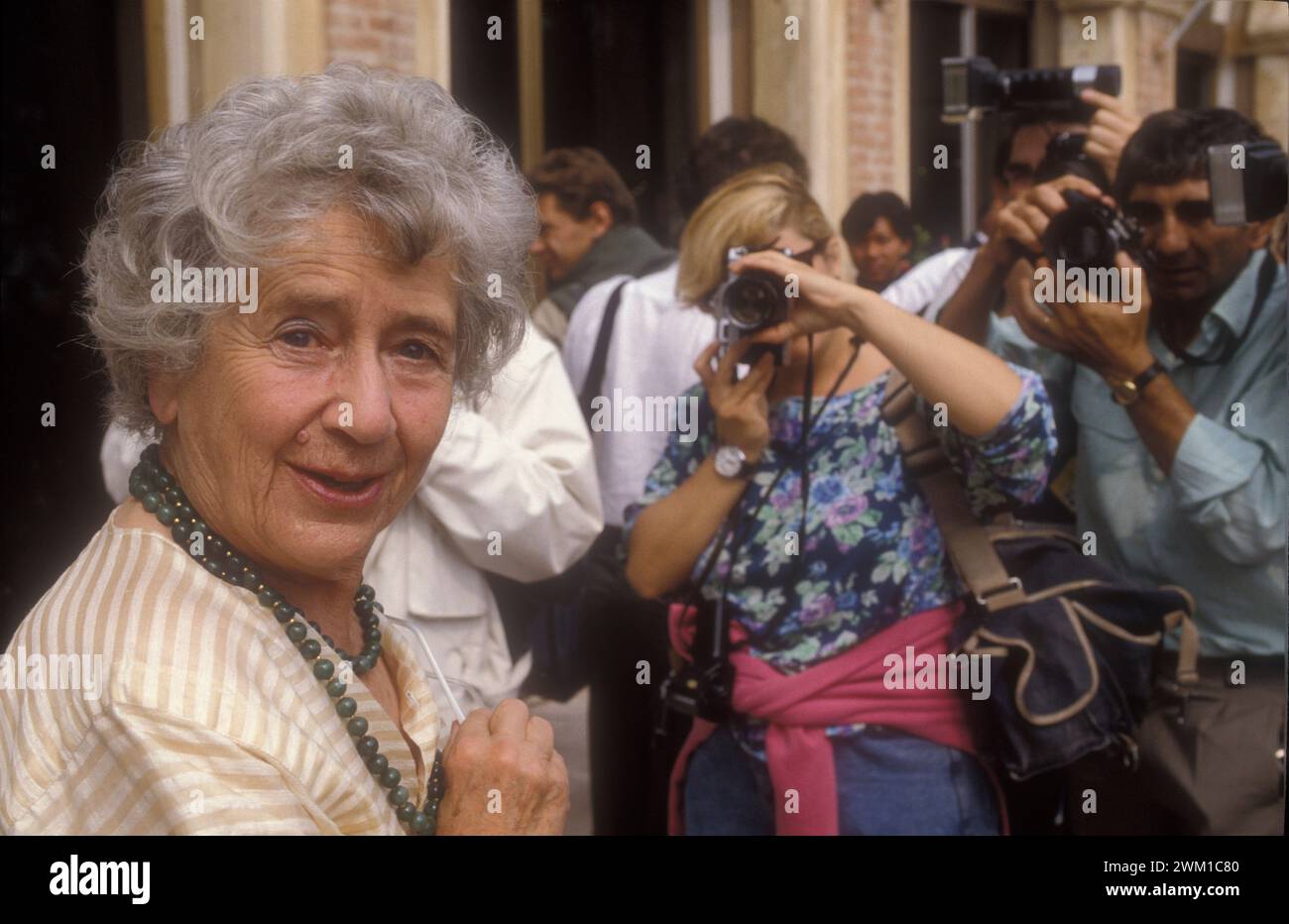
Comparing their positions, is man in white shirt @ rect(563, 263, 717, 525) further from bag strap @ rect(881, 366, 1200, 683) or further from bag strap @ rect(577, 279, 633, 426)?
bag strap @ rect(881, 366, 1200, 683)

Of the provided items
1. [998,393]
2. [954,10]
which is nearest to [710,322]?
[998,393]

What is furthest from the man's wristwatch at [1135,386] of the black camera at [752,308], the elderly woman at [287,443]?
the elderly woman at [287,443]

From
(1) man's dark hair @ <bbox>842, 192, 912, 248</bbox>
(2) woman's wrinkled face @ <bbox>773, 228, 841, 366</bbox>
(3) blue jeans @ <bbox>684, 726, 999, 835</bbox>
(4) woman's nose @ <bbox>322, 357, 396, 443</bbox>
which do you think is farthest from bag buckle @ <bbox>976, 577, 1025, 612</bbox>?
(4) woman's nose @ <bbox>322, 357, 396, 443</bbox>

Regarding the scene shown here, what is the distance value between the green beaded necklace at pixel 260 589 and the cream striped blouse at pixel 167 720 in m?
0.01

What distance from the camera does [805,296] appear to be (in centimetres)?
231

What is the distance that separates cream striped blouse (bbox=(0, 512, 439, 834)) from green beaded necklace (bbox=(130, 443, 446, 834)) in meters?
0.01

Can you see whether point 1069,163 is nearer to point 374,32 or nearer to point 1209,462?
point 1209,462

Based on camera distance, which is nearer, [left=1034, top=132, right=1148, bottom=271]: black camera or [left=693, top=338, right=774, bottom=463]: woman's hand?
[left=693, top=338, right=774, bottom=463]: woman's hand

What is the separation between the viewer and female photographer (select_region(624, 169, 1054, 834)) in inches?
88.8

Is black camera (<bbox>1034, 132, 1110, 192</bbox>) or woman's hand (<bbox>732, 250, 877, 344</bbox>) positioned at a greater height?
black camera (<bbox>1034, 132, 1110, 192</bbox>)

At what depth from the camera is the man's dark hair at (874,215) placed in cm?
270

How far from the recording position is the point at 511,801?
158 centimetres

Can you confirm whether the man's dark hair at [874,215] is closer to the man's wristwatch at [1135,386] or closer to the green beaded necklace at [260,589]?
the man's wristwatch at [1135,386]
